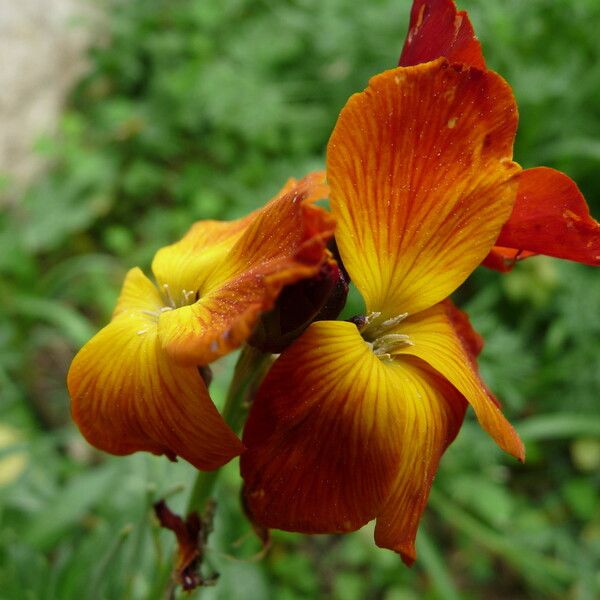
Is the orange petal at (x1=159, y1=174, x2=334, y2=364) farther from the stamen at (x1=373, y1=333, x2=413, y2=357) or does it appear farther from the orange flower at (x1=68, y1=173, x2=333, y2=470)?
the stamen at (x1=373, y1=333, x2=413, y2=357)

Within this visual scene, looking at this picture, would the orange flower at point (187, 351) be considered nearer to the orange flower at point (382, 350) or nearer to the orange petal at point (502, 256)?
the orange flower at point (382, 350)

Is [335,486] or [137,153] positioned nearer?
[335,486]

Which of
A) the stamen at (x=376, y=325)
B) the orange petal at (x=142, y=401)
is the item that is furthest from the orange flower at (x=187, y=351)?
the stamen at (x=376, y=325)

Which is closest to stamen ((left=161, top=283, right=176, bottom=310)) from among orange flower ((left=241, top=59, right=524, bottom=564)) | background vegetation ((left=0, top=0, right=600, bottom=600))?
orange flower ((left=241, top=59, right=524, bottom=564))

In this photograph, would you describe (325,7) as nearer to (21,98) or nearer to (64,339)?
(21,98)

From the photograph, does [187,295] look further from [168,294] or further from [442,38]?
[442,38]

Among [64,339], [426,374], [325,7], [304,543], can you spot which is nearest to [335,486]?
[426,374]

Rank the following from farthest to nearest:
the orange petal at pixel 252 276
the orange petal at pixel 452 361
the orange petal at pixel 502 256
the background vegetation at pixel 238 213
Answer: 1. the background vegetation at pixel 238 213
2. the orange petal at pixel 502 256
3. the orange petal at pixel 452 361
4. the orange petal at pixel 252 276
